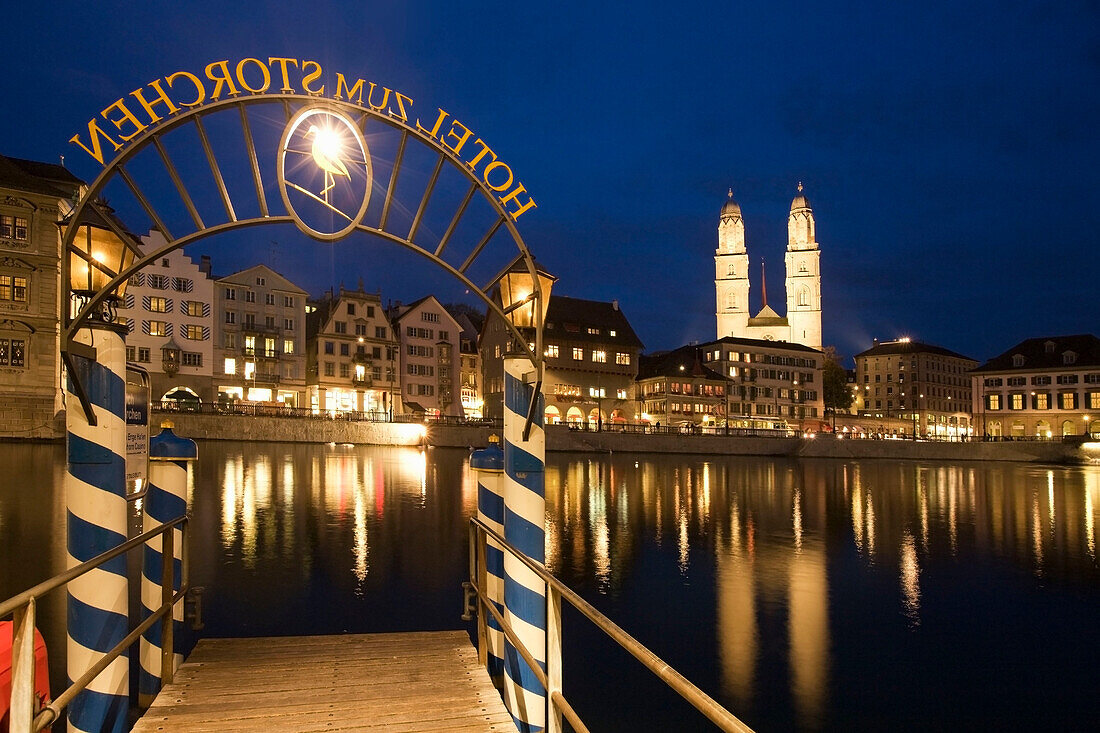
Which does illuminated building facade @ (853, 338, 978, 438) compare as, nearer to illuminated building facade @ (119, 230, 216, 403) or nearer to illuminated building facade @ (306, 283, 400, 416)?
illuminated building facade @ (306, 283, 400, 416)

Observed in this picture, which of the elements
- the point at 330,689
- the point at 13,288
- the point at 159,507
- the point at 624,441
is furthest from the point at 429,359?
the point at 330,689

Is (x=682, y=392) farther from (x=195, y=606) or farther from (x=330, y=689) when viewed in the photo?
(x=330, y=689)

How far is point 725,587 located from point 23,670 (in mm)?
15432

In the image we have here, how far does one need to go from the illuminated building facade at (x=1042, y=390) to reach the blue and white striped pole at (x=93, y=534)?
388 ft

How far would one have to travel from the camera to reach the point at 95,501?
21.2ft

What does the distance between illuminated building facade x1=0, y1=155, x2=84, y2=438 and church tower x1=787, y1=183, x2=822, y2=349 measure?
140223mm

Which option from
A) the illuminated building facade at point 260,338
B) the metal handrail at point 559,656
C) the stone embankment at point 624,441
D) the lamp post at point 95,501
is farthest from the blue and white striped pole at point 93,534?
the illuminated building facade at point 260,338

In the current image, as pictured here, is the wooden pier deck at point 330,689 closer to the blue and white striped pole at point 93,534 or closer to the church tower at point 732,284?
the blue and white striped pole at point 93,534

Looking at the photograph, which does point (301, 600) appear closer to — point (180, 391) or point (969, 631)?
point (969, 631)

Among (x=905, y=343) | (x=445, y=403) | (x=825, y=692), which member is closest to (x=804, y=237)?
(x=905, y=343)

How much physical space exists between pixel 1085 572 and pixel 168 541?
23396 mm

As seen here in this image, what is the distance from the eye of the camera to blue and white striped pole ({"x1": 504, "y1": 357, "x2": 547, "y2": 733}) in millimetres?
7602

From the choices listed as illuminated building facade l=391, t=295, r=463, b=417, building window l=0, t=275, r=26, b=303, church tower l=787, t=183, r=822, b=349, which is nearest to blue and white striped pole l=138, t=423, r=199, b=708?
building window l=0, t=275, r=26, b=303

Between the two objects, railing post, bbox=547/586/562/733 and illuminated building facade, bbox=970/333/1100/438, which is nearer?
railing post, bbox=547/586/562/733
